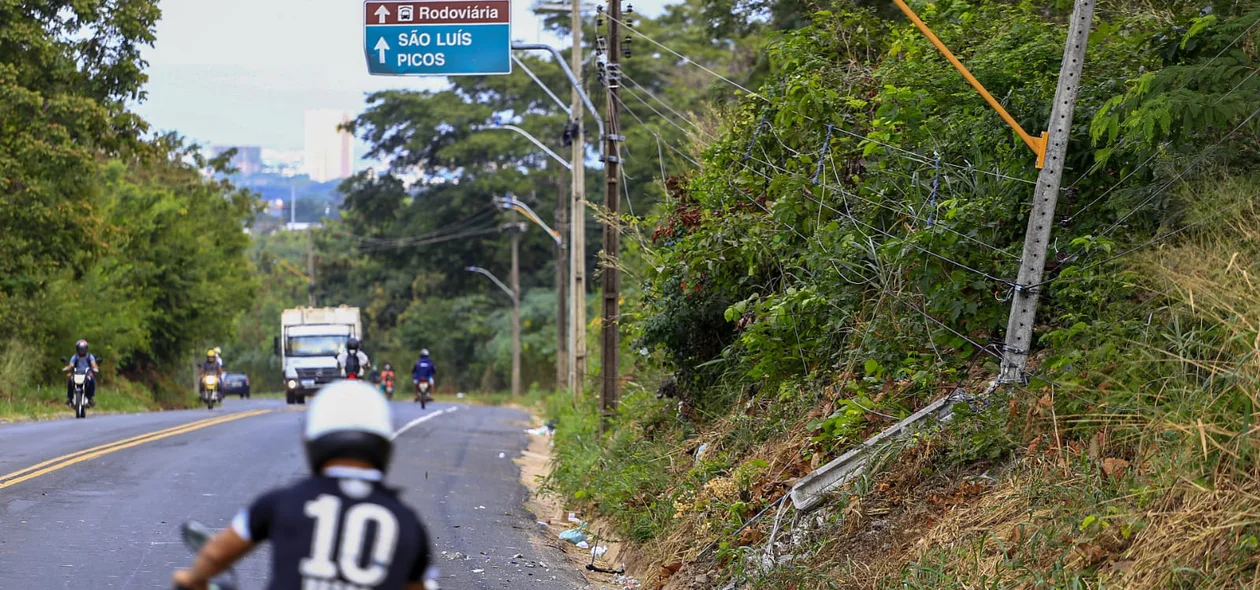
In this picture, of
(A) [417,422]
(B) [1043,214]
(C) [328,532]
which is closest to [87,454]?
(B) [1043,214]

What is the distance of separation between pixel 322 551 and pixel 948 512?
529cm

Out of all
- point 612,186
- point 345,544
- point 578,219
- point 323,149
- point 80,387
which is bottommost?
point 80,387

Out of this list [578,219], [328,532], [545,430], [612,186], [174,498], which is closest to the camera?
[328,532]

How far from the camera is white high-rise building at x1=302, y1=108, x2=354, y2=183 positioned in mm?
93812

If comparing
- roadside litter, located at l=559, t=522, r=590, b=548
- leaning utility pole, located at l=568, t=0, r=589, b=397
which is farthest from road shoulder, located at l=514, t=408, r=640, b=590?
leaning utility pole, located at l=568, t=0, r=589, b=397

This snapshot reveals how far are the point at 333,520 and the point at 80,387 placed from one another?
84.8ft

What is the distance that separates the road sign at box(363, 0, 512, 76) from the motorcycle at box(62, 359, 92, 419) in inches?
563

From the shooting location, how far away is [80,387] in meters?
27.6

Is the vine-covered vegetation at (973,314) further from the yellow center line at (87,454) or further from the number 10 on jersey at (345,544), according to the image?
the yellow center line at (87,454)

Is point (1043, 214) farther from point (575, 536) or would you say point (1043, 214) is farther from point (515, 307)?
point (515, 307)

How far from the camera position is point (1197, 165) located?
9.08m

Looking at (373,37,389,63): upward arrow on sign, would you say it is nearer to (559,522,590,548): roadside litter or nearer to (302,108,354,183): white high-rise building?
(559,522,590,548): roadside litter

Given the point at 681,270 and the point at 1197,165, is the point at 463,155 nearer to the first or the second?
the point at 681,270

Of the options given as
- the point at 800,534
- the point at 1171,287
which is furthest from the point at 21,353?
the point at 1171,287
